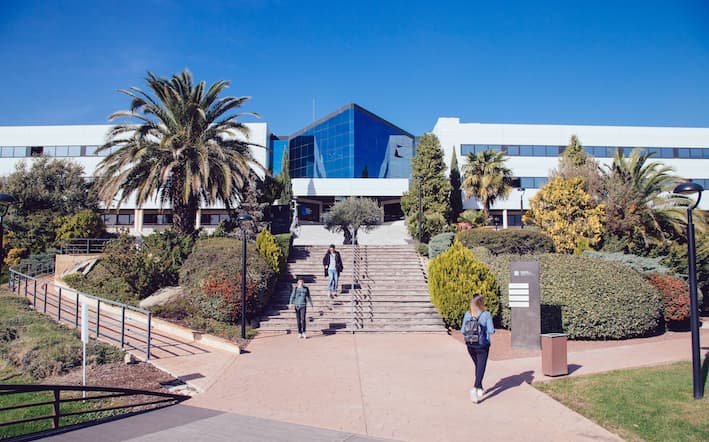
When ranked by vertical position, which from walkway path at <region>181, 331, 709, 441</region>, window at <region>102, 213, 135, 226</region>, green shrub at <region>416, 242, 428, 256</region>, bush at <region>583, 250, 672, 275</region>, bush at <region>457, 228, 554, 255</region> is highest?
A: window at <region>102, 213, 135, 226</region>

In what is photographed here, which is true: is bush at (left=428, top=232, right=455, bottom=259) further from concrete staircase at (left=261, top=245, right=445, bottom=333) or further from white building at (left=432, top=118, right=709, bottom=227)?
white building at (left=432, top=118, right=709, bottom=227)

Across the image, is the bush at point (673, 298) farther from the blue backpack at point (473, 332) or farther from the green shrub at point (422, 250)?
the blue backpack at point (473, 332)

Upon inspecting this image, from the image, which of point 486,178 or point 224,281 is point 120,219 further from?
point 486,178

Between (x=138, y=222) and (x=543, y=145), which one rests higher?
(x=543, y=145)

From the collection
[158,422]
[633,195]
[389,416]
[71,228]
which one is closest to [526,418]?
[389,416]

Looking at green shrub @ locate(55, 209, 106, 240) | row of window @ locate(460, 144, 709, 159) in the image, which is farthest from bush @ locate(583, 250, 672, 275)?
green shrub @ locate(55, 209, 106, 240)

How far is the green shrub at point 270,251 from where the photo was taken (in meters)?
17.5

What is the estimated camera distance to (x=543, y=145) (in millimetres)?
39312

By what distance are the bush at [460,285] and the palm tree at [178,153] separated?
390 inches

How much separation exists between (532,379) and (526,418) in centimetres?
229

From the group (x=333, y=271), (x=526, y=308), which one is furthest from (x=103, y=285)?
(x=526, y=308)

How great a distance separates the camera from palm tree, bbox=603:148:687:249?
22.0m

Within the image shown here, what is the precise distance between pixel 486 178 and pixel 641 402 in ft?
91.6

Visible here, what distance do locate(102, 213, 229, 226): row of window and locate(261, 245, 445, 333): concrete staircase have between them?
1765cm
